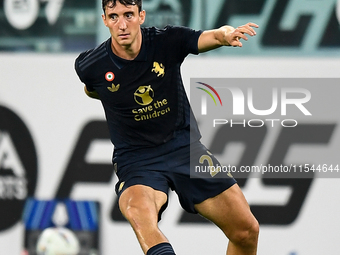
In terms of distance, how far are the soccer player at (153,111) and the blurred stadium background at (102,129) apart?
81.7 inches

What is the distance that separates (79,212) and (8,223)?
820 millimetres

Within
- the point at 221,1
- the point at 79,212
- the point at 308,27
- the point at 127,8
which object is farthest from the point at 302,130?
the point at 127,8

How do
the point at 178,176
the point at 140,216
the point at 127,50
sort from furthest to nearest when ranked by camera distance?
the point at 178,176 < the point at 127,50 < the point at 140,216

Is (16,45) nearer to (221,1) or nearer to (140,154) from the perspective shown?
(221,1)

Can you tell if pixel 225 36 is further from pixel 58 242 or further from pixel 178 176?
pixel 58 242

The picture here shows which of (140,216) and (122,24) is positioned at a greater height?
(122,24)

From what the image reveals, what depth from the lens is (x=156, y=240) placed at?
406 cm

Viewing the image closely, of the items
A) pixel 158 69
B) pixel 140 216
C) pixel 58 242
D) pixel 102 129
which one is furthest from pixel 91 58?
pixel 58 242

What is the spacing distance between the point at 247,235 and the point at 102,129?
2.60 m

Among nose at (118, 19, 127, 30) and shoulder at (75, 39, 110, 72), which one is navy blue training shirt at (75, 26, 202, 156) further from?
Result: nose at (118, 19, 127, 30)

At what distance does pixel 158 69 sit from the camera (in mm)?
4562

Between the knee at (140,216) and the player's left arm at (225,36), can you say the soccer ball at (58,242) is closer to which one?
the knee at (140,216)

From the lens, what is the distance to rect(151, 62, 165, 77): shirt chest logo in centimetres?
455

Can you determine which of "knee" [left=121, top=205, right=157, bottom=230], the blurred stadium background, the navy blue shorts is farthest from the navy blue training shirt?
the blurred stadium background
